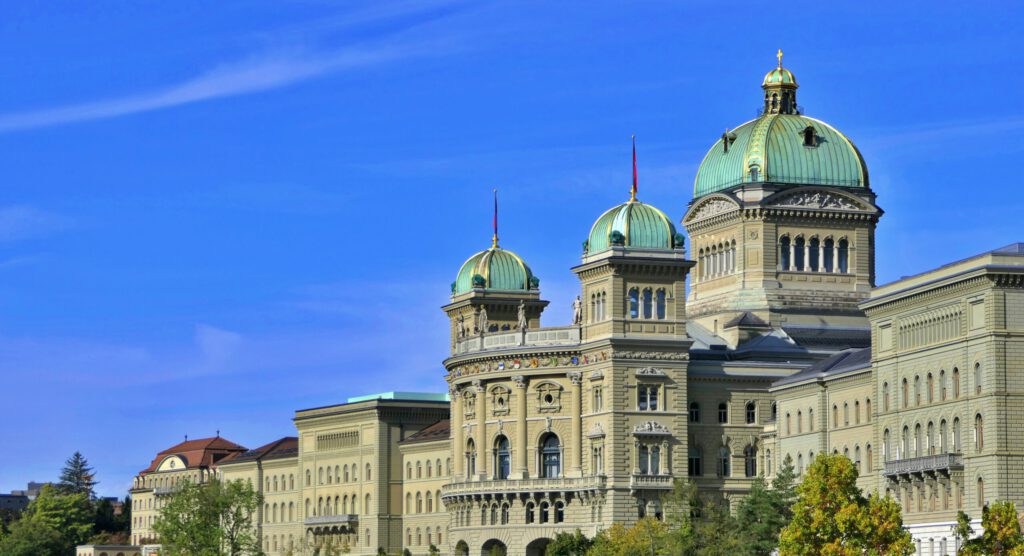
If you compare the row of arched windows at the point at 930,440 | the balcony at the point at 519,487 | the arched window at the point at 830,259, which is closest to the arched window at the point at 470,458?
the balcony at the point at 519,487

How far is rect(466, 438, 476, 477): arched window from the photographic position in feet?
617

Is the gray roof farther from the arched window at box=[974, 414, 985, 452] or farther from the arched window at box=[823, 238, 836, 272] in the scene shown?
the arched window at box=[974, 414, 985, 452]

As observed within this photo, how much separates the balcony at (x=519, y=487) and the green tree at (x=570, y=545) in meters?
4.99

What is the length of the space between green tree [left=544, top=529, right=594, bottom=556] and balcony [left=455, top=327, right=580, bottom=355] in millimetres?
15631

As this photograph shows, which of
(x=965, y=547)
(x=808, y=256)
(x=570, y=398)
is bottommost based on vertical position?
(x=965, y=547)

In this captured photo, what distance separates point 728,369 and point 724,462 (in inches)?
270

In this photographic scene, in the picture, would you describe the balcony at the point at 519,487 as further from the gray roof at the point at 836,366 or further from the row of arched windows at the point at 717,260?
the row of arched windows at the point at 717,260

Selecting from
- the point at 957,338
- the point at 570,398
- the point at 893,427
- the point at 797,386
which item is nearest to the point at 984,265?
the point at 957,338

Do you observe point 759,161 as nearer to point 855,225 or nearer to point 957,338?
point 855,225

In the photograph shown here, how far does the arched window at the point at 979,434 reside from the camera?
137 m

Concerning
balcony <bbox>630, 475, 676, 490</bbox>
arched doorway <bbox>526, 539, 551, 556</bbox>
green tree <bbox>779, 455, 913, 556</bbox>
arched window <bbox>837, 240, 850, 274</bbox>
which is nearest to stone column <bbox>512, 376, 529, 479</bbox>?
arched doorway <bbox>526, 539, 551, 556</bbox>

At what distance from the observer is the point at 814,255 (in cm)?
19312

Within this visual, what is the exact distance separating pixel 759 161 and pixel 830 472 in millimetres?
73450

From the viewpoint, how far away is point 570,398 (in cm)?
18025
